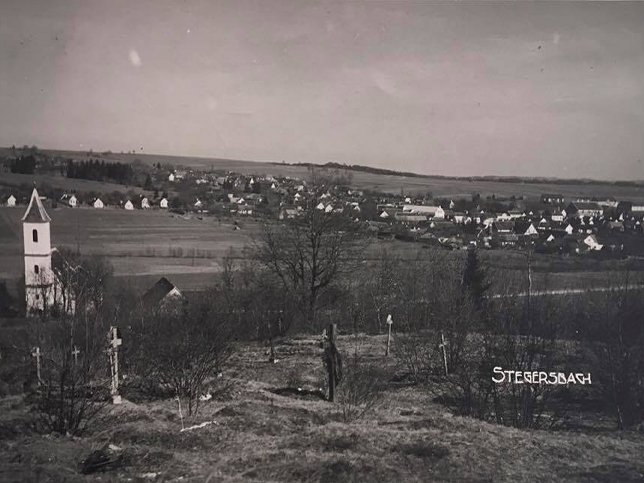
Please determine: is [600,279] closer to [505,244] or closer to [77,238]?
[505,244]

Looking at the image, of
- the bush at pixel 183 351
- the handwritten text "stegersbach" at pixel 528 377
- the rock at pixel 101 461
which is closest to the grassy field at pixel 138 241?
the bush at pixel 183 351

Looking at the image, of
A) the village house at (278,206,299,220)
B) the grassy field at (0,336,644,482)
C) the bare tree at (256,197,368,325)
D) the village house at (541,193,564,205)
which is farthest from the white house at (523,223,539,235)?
the village house at (278,206,299,220)

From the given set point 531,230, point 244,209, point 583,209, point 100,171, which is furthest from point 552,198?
point 100,171

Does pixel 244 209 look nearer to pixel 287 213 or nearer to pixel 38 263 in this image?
pixel 287 213

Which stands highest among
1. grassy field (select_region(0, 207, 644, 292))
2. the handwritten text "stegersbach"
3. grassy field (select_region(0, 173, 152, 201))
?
grassy field (select_region(0, 173, 152, 201))

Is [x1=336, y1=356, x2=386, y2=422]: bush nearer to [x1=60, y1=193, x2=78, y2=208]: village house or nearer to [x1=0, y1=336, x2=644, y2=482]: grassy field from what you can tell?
[x1=0, y1=336, x2=644, y2=482]: grassy field

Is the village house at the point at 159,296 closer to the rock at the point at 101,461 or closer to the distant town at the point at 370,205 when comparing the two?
the distant town at the point at 370,205
